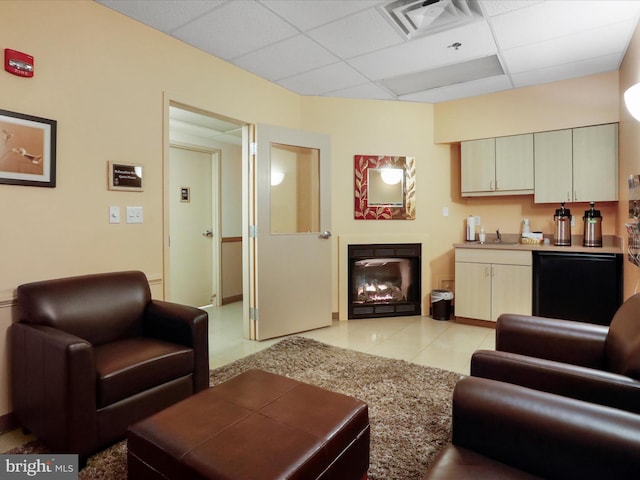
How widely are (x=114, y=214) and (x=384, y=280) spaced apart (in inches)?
125

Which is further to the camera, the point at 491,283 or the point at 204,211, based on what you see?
the point at 204,211

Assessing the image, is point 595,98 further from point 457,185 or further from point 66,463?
point 66,463

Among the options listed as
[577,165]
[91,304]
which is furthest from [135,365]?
[577,165]

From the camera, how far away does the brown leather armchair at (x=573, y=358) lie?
1241 mm

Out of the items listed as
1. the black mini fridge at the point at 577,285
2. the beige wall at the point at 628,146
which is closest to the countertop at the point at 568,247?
the black mini fridge at the point at 577,285

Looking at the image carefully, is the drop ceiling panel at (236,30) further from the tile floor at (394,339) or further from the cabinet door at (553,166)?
the cabinet door at (553,166)

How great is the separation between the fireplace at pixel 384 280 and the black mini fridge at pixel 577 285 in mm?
1322

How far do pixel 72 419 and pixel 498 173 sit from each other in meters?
4.34

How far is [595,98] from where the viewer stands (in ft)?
11.9

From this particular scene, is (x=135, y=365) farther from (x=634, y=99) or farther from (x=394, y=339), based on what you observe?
(x=634, y=99)

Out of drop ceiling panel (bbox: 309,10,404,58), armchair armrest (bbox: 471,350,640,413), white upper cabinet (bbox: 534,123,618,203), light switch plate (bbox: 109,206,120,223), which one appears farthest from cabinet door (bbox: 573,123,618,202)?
light switch plate (bbox: 109,206,120,223)

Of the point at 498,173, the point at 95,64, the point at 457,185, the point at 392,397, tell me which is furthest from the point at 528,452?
the point at 457,185

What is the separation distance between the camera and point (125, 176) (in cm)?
264

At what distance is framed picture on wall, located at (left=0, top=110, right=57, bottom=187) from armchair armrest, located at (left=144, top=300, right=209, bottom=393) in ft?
3.49
